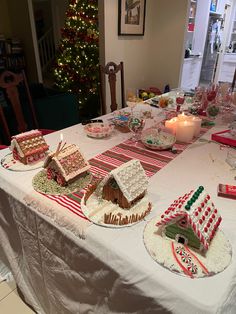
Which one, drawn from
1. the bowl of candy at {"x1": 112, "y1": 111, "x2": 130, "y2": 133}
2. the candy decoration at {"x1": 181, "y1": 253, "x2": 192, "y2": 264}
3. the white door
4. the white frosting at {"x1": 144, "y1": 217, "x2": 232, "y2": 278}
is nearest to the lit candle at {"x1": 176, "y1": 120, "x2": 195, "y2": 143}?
the bowl of candy at {"x1": 112, "y1": 111, "x2": 130, "y2": 133}

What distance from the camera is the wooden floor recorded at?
1273 millimetres

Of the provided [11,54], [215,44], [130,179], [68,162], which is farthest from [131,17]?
[130,179]

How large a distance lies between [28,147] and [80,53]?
3.10m

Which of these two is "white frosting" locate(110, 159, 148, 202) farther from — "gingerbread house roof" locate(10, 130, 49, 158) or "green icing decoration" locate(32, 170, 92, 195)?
"gingerbread house roof" locate(10, 130, 49, 158)

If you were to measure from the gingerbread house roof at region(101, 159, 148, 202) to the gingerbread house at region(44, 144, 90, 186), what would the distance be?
0.15m

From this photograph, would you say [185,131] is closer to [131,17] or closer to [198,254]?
[198,254]

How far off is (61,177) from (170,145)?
624mm

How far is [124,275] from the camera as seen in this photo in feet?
2.13

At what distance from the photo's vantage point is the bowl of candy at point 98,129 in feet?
4.58

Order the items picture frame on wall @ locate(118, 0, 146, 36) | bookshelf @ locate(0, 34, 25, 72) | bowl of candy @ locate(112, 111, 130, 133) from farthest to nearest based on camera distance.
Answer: bookshelf @ locate(0, 34, 25, 72) → picture frame on wall @ locate(118, 0, 146, 36) → bowl of candy @ locate(112, 111, 130, 133)

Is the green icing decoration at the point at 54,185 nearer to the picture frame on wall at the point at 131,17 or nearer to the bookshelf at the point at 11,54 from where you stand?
the picture frame on wall at the point at 131,17

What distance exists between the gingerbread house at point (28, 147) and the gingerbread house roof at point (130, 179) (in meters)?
0.42

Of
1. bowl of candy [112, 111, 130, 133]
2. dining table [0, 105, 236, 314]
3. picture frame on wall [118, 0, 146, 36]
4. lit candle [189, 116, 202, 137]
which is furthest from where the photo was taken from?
picture frame on wall [118, 0, 146, 36]

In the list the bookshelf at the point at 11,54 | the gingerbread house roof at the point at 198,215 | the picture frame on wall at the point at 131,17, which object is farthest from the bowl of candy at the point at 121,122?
the bookshelf at the point at 11,54
